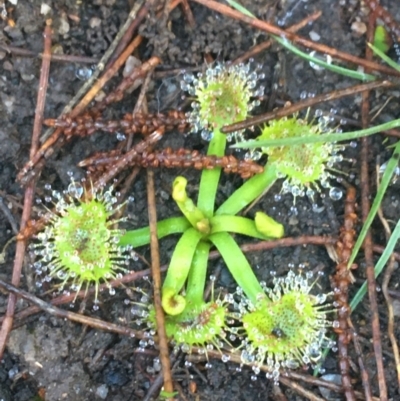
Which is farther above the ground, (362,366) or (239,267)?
(239,267)

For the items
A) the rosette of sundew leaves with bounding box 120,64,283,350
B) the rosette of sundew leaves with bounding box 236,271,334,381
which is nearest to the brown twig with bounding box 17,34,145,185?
the rosette of sundew leaves with bounding box 120,64,283,350

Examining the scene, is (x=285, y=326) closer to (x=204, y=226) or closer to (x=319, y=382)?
(x=319, y=382)

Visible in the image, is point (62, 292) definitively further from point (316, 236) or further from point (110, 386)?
point (316, 236)

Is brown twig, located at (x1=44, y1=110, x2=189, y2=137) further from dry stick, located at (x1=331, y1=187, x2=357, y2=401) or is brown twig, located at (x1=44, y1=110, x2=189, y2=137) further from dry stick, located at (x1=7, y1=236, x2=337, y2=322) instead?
dry stick, located at (x1=331, y1=187, x2=357, y2=401)

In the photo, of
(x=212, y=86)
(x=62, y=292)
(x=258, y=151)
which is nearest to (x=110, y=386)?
(x=62, y=292)

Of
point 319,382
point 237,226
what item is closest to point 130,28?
point 237,226

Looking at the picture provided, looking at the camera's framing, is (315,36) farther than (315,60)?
Yes
